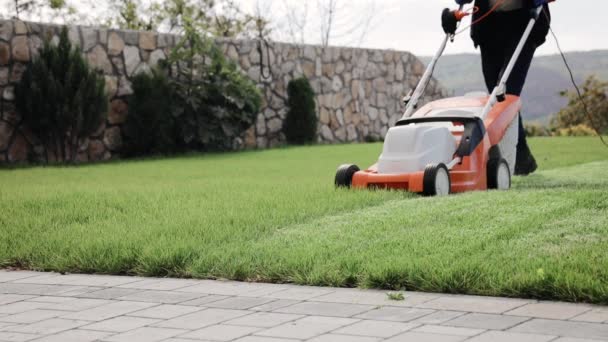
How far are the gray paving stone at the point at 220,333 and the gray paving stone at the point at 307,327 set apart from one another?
0.07 m

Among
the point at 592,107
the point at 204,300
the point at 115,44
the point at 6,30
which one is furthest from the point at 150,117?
the point at 592,107

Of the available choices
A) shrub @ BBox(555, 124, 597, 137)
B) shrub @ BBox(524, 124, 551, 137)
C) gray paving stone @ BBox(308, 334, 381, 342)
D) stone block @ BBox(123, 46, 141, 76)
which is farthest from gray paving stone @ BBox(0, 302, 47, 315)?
shrub @ BBox(524, 124, 551, 137)

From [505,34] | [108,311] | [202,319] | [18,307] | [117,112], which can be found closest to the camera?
[202,319]

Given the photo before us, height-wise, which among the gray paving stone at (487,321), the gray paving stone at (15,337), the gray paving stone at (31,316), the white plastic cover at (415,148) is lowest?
the gray paving stone at (487,321)

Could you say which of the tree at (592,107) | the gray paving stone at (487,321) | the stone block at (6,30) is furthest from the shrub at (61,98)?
the tree at (592,107)

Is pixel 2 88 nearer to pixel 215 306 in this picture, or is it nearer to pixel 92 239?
pixel 92 239

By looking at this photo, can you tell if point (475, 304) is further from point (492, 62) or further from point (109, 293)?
point (492, 62)

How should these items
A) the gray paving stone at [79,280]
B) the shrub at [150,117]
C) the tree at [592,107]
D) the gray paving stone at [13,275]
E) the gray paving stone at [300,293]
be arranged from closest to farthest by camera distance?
the gray paving stone at [300,293]
the gray paving stone at [79,280]
the gray paving stone at [13,275]
the shrub at [150,117]
the tree at [592,107]

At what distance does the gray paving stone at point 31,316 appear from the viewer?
375 cm

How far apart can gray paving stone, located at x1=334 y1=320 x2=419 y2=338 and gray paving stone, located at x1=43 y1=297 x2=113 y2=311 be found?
1.20 meters

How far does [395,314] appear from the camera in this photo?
3.61 metres

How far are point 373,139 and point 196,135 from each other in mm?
6561

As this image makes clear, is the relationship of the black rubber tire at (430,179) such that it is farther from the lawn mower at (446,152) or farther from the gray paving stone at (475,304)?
the gray paving stone at (475,304)

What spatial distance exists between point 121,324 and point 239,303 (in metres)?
0.55
